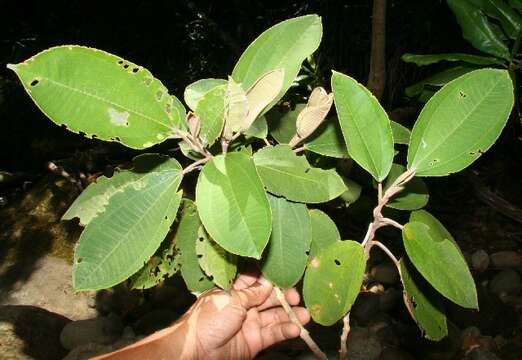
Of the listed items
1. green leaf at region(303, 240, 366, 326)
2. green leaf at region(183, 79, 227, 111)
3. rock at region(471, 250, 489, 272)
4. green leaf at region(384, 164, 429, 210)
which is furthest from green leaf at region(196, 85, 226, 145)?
rock at region(471, 250, 489, 272)

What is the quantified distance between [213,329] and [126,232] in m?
0.61

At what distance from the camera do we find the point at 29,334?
2381mm

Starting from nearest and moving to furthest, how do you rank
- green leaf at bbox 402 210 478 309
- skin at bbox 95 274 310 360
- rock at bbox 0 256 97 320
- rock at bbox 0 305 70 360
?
green leaf at bbox 402 210 478 309, skin at bbox 95 274 310 360, rock at bbox 0 305 70 360, rock at bbox 0 256 97 320

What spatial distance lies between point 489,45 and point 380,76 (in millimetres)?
393

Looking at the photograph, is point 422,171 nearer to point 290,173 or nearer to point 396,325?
point 290,173

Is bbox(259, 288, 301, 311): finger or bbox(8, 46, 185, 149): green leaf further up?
bbox(8, 46, 185, 149): green leaf

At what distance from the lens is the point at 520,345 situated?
216 centimetres

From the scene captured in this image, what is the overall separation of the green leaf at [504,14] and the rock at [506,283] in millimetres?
1522

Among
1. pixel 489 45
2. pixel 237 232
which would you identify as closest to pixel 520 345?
pixel 489 45

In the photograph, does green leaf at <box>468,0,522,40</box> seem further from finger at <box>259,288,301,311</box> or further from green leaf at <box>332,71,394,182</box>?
finger at <box>259,288,301,311</box>

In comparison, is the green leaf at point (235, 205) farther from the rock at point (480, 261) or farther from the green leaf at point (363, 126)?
the rock at point (480, 261)

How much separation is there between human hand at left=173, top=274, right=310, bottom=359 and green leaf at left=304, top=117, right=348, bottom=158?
1.64ft

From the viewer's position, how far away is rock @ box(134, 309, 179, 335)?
2.42m

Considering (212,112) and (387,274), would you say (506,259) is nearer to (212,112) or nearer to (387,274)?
(387,274)
